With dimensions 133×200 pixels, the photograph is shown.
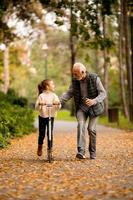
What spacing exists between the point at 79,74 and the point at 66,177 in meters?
3.27

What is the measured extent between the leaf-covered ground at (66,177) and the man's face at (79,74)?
5.94ft

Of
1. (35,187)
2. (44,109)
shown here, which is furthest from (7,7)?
(35,187)

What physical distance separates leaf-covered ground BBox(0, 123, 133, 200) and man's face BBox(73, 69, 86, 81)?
5.94ft

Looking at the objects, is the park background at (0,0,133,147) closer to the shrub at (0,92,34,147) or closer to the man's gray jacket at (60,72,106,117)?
the shrub at (0,92,34,147)

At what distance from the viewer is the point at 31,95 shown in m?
99.5

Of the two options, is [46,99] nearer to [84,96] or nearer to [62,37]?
[84,96]

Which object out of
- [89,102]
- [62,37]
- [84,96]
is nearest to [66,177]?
A: [89,102]

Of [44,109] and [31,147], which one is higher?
[44,109]

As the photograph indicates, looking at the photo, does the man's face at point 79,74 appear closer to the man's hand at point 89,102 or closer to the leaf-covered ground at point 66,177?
the man's hand at point 89,102

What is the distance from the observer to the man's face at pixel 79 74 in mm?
13117

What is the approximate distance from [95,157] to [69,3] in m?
17.8

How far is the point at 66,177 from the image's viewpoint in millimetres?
10500

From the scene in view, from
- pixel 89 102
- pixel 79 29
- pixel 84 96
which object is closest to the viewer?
pixel 89 102

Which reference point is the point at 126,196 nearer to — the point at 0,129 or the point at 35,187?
the point at 35,187
